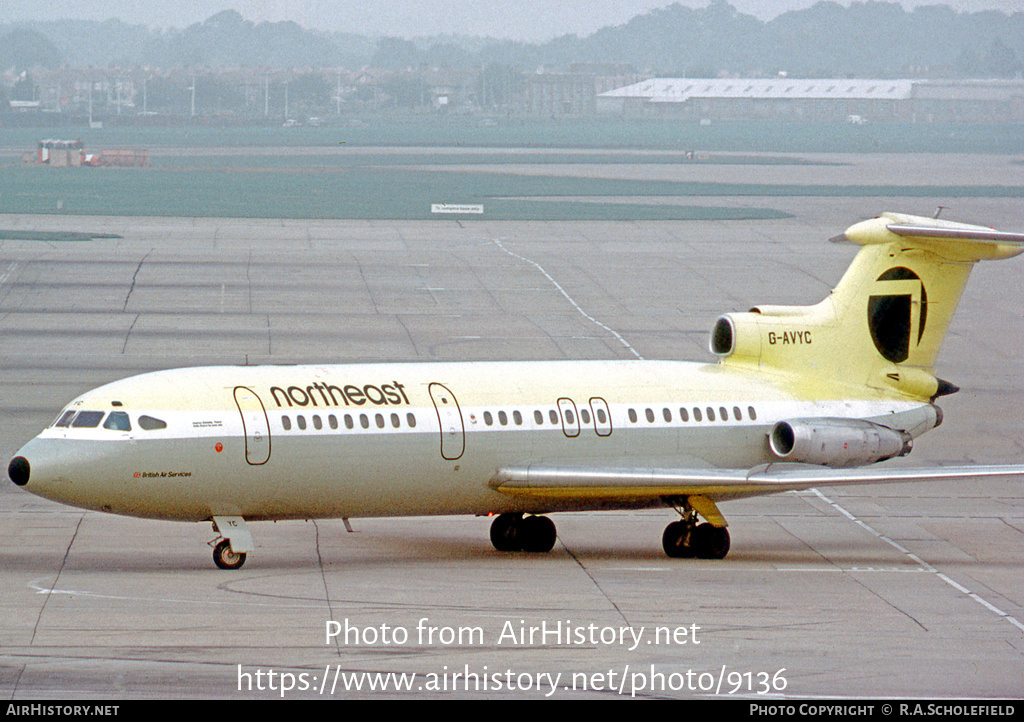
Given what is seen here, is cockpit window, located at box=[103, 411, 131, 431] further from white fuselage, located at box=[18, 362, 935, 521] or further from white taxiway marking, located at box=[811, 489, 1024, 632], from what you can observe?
white taxiway marking, located at box=[811, 489, 1024, 632]

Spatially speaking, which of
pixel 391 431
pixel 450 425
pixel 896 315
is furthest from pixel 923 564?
pixel 391 431

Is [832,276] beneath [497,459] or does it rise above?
beneath

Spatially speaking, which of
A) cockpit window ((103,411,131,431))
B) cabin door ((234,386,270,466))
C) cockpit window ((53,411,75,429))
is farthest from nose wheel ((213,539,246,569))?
cockpit window ((53,411,75,429))

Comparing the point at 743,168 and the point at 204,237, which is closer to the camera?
the point at 204,237

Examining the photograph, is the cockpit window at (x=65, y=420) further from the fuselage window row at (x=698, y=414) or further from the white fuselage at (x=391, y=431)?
the fuselage window row at (x=698, y=414)

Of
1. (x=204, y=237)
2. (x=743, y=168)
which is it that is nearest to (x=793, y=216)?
(x=204, y=237)

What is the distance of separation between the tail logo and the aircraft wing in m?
3.16

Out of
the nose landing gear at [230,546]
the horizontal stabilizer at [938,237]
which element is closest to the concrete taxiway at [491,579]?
the nose landing gear at [230,546]

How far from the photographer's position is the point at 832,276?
72.2m

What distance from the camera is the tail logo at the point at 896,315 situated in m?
30.1

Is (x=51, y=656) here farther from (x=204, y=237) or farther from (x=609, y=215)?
(x=609, y=215)

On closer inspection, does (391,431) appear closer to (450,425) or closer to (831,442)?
(450,425)

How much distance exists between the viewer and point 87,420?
24.8 m

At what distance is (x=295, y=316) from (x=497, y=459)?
110 feet
